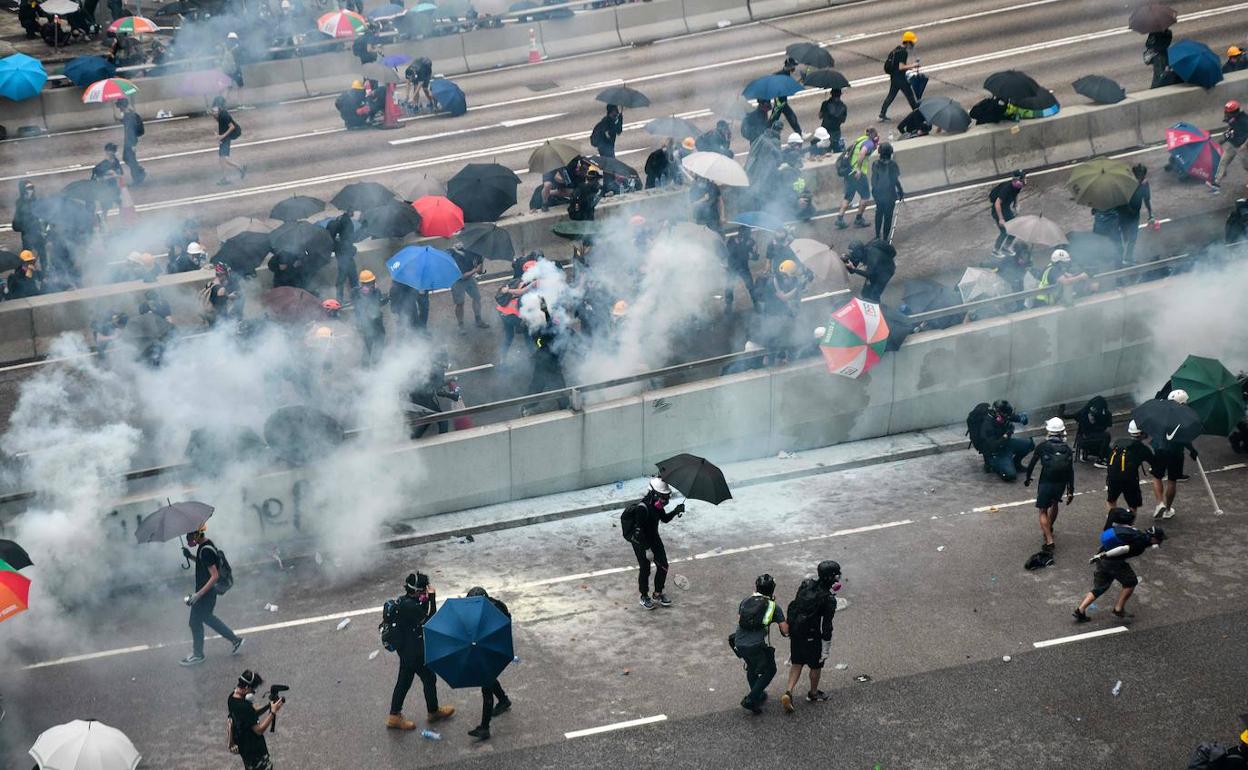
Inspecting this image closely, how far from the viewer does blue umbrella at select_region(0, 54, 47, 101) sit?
76.8 feet

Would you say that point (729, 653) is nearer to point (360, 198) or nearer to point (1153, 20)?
point (360, 198)

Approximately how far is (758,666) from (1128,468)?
181 inches

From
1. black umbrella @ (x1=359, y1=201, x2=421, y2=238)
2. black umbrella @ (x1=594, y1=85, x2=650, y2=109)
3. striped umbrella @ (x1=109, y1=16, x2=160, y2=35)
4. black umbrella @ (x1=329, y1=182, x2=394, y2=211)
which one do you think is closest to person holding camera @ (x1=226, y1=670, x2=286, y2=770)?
black umbrella @ (x1=359, y1=201, x2=421, y2=238)

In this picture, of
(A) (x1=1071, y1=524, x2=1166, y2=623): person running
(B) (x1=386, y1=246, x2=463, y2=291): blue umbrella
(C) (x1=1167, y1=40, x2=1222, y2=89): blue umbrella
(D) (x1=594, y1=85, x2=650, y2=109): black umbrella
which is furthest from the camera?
(C) (x1=1167, y1=40, x2=1222, y2=89): blue umbrella

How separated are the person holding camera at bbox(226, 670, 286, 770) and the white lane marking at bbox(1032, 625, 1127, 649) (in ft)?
20.2

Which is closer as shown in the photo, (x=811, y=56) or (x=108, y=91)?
(x=811, y=56)

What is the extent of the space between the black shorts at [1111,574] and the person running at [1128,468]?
1417 millimetres

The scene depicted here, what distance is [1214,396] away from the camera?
13.9 meters

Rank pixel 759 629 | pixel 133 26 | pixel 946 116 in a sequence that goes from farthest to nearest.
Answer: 1. pixel 133 26
2. pixel 946 116
3. pixel 759 629

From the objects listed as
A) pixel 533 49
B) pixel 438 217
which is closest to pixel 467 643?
pixel 438 217

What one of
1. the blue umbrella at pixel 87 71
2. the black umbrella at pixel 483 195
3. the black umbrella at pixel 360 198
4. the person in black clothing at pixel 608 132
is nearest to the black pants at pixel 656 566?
the black umbrella at pixel 483 195

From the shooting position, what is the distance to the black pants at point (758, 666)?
10.5 meters

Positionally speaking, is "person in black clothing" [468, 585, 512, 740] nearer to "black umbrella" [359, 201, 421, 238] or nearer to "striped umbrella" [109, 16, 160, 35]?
"black umbrella" [359, 201, 421, 238]

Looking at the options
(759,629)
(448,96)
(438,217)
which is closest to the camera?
(759,629)
